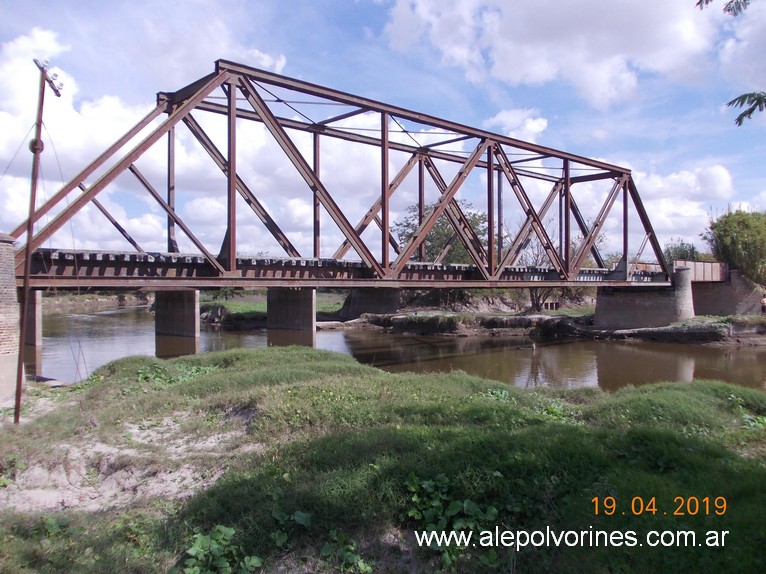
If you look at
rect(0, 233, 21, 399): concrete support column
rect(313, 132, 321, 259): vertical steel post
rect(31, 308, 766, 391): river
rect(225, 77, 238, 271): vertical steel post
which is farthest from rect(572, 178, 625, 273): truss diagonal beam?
rect(0, 233, 21, 399): concrete support column

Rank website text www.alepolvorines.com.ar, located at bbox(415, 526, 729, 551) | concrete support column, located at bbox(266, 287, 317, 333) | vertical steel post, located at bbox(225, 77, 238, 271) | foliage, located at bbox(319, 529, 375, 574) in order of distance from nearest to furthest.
Result: 1. website text www.alepolvorines.com.ar, located at bbox(415, 526, 729, 551)
2. foliage, located at bbox(319, 529, 375, 574)
3. vertical steel post, located at bbox(225, 77, 238, 271)
4. concrete support column, located at bbox(266, 287, 317, 333)

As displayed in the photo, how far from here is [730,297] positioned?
149 ft

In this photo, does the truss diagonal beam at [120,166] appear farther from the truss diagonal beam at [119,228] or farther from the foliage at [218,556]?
the foliage at [218,556]

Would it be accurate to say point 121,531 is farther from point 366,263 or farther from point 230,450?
point 366,263

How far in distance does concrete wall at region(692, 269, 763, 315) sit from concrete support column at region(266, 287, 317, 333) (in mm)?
35328

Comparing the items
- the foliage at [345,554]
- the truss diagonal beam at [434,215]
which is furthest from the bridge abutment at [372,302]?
the foliage at [345,554]

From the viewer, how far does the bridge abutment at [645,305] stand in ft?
139

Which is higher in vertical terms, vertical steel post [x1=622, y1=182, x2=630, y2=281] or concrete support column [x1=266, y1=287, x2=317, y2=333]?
vertical steel post [x1=622, y1=182, x2=630, y2=281]

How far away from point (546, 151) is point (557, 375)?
13581 millimetres

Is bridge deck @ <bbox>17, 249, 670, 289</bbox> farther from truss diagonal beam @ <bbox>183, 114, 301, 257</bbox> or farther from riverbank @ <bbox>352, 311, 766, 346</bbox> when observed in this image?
riverbank @ <bbox>352, 311, 766, 346</bbox>

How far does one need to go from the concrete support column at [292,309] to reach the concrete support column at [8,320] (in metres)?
18.2

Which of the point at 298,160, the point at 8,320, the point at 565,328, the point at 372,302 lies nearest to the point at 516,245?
the point at 298,160

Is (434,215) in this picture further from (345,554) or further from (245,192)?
(345,554)

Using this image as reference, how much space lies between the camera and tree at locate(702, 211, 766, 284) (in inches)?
1732
